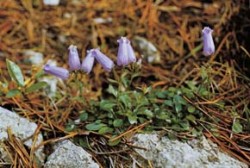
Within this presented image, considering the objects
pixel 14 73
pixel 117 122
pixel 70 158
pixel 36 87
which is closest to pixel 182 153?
pixel 117 122

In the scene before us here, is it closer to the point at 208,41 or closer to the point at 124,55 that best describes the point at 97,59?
the point at 124,55

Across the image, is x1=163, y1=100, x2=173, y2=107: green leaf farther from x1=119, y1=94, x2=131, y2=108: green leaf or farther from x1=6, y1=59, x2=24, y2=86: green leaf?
x1=6, y1=59, x2=24, y2=86: green leaf

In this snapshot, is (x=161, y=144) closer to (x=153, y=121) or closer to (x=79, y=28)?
(x=153, y=121)

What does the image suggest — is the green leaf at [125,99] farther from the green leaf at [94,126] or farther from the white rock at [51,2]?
the white rock at [51,2]

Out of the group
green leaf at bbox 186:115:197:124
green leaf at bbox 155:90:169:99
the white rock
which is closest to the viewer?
green leaf at bbox 186:115:197:124

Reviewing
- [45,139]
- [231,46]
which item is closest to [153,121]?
[45,139]

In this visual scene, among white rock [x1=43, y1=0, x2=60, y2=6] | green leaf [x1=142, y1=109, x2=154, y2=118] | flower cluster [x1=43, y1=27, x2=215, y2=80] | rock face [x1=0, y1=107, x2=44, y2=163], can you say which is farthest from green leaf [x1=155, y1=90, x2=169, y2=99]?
white rock [x1=43, y1=0, x2=60, y2=6]

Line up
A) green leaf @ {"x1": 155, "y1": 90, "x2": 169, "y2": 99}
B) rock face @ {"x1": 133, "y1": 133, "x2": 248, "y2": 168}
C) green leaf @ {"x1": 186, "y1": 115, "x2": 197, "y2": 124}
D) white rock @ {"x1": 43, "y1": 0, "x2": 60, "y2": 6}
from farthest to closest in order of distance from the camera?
white rock @ {"x1": 43, "y1": 0, "x2": 60, "y2": 6} < green leaf @ {"x1": 155, "y1": 90, "x2": 169, "y2": 99} < green leaf @ {"x1": 186, "y1": 115, "x2": 197, "y2": 124} < rock face @ {"x1": 133, "y1": 133, "x2": 248, "y2": 168}
